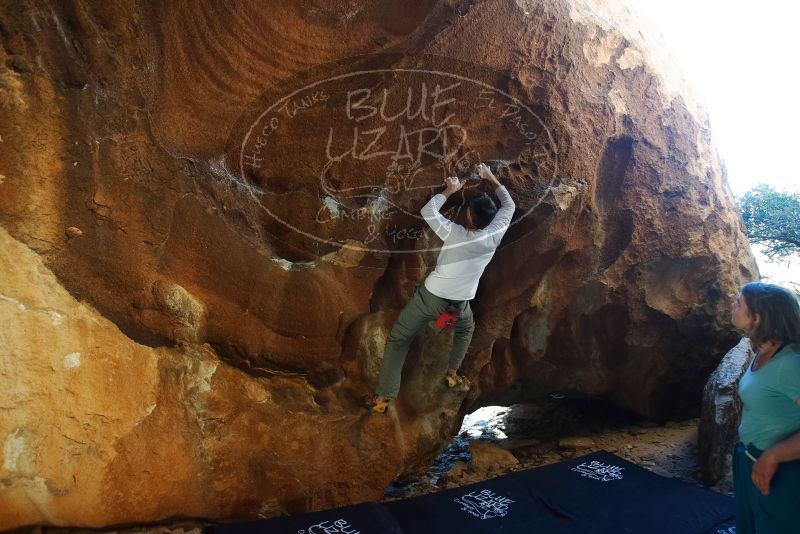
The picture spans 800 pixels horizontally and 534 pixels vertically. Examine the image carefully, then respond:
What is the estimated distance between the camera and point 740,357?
367 cm

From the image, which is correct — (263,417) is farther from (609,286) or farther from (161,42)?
(609,286)

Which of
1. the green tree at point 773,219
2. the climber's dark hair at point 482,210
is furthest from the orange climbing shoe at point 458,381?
the green tree at point 773,219

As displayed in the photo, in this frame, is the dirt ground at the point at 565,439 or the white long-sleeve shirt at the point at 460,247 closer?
the white long-sleeve shirt at the point at 460,247

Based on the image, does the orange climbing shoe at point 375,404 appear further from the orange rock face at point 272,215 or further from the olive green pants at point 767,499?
the olive green pants at point 767,499

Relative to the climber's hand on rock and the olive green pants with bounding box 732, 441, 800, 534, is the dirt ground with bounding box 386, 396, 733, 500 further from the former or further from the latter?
the climber's hand on rock

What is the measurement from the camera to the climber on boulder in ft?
8.65

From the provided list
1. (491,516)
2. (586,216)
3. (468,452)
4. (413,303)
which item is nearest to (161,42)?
(413,303)

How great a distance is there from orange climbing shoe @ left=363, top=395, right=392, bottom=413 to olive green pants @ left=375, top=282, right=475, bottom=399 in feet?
0.14

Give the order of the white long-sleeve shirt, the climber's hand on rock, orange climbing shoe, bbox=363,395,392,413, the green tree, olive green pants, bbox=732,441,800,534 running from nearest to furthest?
1. olive green pants, bbox=732,441,800,534
2. the white long-sleeve shirt
3. the climber's hand on rock
4. orange climbing shoe, bbox=363,395,392,413
5. the green tree

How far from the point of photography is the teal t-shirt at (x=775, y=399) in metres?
1.81

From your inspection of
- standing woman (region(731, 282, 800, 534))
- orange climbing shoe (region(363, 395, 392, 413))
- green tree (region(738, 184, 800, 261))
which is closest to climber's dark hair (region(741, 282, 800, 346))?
standing woman (region(731, 282, 800, 534))

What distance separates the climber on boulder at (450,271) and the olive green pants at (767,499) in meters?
1.29

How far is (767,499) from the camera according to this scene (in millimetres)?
1866

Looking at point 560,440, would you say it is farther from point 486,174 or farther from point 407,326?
point 486,174
